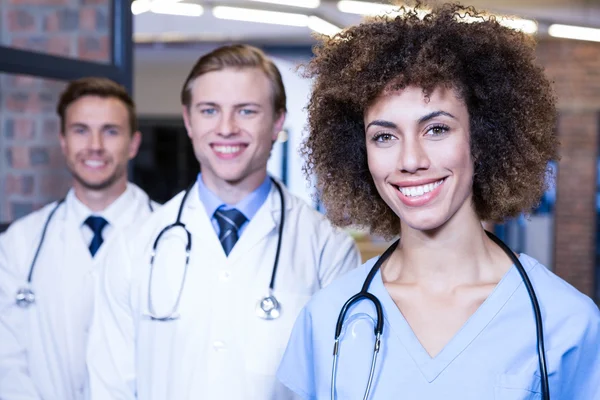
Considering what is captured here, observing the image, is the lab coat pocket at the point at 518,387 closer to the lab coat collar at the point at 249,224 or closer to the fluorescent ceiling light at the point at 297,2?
the lab coat collar at the point at 249,224

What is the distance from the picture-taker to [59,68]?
2.59 metres

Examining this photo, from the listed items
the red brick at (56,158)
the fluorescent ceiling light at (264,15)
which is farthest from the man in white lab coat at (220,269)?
the fluorescent ceiling light at (264,15)

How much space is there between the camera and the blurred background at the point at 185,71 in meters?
2.74

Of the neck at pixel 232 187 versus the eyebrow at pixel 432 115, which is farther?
the neck at pixel 232 187

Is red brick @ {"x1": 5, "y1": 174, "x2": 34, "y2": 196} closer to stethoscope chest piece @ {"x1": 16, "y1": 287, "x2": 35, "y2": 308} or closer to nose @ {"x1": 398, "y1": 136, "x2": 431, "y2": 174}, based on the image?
stethoscope chest piece @ {"x1": 16, "y1": 287, "x2": 35, "y2": 308}

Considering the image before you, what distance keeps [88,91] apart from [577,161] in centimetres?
543

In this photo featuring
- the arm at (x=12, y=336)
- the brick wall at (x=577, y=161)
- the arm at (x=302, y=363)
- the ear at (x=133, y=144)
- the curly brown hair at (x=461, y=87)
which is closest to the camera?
the curly brown hair at (x=461, y=87)

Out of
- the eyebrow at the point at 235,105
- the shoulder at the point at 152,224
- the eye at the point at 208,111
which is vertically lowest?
the shoulder at the point at 152,224

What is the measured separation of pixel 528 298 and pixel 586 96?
6186 millimetres

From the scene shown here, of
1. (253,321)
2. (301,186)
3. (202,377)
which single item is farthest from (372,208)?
(301,186)

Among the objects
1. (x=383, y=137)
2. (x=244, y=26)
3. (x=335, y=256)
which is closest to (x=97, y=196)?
(x=335, y=256)

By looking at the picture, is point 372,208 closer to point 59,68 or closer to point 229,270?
point 229,270

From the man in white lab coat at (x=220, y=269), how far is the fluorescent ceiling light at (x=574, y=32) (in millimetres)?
4032

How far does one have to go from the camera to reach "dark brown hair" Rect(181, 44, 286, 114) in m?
1.99
